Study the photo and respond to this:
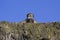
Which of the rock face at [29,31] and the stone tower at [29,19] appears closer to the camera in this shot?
the rock face at [29,31]

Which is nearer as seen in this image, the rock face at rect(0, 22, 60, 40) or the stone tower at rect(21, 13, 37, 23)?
the rock face at rect(0, 22, 60, 40)

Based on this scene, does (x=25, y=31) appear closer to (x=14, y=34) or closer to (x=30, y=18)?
(x=14, y=34)

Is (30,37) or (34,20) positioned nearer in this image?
(30,37)

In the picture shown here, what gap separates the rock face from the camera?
63938mm

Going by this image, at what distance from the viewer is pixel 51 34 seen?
213ft

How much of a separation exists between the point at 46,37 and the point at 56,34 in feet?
5.80

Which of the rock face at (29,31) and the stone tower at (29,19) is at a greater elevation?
the stone tower at (29,19)

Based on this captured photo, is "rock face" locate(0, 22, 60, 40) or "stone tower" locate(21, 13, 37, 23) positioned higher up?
"stone tower" locate(21, 13, 37, 23)

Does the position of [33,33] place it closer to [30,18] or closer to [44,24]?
[44,24]

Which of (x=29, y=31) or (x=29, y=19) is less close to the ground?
(x=29, y=19)

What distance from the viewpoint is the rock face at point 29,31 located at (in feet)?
210

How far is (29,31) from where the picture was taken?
64688 mm

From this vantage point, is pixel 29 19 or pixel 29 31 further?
pixel 29 19

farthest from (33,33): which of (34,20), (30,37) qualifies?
(34,20)
